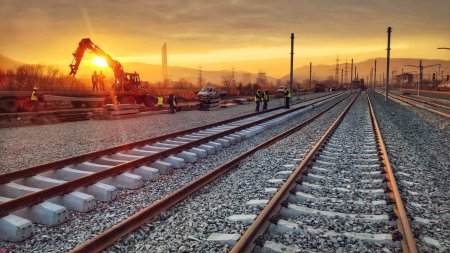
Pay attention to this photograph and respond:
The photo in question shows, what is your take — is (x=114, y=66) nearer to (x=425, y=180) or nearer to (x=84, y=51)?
(x=84, y=51)

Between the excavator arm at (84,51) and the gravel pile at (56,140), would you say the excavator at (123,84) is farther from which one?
the gravel pile at (56,140)

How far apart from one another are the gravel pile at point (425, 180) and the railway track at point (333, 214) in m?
0.29

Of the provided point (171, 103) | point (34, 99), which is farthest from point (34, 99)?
point (171, 103)

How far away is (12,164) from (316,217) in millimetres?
8261

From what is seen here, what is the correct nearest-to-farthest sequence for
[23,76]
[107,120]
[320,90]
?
[107,120] → [23,76] → [320,90]

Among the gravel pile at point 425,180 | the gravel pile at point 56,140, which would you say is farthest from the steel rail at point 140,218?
the gravel pile at point 56,140

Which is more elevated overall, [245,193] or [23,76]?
[23,76]

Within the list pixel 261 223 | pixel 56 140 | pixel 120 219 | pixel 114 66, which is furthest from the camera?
pixel 114 66

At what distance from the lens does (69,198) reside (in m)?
6.17

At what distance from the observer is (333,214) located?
557cm

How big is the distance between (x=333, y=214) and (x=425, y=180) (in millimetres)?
3405

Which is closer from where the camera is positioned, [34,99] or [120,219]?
[120,219]

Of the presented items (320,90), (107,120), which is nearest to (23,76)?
(107,120)

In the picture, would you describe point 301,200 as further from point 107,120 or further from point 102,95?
point 102,95
